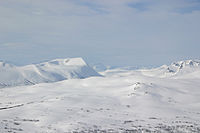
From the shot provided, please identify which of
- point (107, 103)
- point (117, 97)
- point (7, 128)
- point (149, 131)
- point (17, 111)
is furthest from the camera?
point (117, 97)

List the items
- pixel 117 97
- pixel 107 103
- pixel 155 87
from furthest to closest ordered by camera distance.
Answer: pixel 155 87, pixel 117 97, pixel 107 103

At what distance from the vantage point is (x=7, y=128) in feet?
247

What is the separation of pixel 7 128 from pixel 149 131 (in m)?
37.6

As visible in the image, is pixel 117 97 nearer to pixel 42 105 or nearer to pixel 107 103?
pixel 107 103

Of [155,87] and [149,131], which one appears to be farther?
[155,87]

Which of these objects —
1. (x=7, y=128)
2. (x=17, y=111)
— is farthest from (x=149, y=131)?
(x=17, y=111)

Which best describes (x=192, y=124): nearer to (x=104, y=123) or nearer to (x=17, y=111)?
(x=104, y=123)

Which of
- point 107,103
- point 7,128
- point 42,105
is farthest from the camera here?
point 107,103

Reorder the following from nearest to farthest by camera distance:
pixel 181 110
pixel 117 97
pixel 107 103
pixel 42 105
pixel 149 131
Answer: pixel 149 131 < pixel 42 105 < pixel 181 110 < pixel 107 103 < pixel 117 97

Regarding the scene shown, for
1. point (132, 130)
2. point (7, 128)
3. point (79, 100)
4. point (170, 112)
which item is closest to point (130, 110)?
point (170, 112)

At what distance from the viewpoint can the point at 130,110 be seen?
127188mm

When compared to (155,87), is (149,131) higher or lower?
lower

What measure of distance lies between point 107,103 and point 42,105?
34.6m

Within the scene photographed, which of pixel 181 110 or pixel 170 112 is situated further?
pixel 181 110
